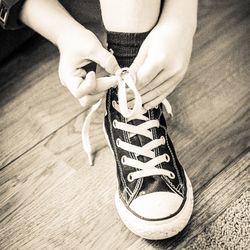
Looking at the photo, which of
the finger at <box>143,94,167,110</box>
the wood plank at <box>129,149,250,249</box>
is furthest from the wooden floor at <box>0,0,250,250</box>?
the finger at <box>143,94,167,110</box>

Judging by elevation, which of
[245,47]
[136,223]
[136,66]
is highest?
[136,66]

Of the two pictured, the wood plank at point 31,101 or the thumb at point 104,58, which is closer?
the thumb at point 104,58

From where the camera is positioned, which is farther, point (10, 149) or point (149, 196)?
point (10, 149)

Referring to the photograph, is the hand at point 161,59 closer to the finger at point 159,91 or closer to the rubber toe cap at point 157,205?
the finger at point 159,91

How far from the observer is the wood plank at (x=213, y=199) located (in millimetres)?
653

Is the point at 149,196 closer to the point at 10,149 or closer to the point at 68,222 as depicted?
the point at 68,222

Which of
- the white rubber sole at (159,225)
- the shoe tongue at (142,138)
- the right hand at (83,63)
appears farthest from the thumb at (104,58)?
the white rubber sole at (159,225)

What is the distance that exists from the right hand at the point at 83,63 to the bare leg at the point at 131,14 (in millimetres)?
49

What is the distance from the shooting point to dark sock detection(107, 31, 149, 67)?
0.66m

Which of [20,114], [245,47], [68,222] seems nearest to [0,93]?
[20,114]

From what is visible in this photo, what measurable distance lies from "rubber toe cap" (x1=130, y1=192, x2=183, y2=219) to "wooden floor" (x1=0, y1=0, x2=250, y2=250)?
47mm

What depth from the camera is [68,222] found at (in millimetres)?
700

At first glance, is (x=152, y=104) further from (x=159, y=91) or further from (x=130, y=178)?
(x=130, y=178)

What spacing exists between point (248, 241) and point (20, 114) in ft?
1.77
